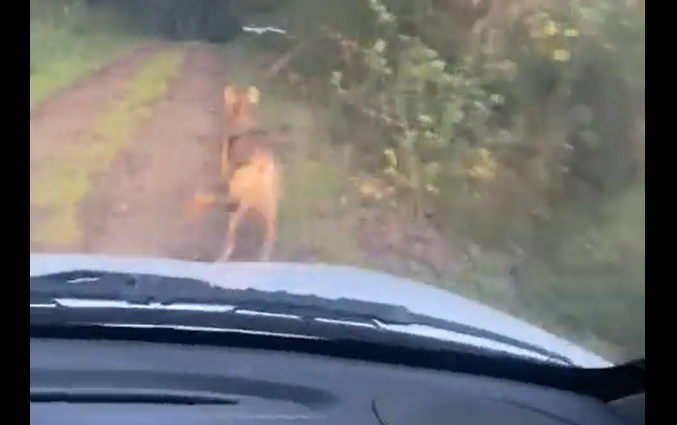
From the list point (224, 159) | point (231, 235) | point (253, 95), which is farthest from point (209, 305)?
point (253, 95)

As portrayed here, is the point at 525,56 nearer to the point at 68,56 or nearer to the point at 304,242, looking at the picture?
the point at 304,242

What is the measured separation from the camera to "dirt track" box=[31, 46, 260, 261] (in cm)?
249

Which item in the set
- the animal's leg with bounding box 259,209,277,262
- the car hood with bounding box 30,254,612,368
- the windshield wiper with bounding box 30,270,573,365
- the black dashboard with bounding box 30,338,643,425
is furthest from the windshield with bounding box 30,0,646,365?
the black dashboard with bounding box 30,338,643,425

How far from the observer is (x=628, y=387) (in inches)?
49.3

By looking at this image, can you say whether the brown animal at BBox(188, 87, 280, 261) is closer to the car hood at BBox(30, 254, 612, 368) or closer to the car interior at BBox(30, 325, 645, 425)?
the car hood at BBox(30, 254, 612, 368)

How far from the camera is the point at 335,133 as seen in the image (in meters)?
2.74

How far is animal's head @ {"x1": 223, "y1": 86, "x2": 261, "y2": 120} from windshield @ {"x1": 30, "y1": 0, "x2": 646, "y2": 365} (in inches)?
0.4

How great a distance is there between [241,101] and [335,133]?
0.95 ft

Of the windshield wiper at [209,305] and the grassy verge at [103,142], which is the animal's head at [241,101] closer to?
the grassy verge at [103,142]

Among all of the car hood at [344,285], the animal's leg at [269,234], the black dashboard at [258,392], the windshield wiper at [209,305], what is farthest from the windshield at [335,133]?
the black dashboard at [258,392]

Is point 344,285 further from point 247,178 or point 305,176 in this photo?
point 305,176

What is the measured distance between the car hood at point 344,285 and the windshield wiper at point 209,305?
23 millimetres

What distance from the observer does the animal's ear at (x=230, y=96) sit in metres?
2.57
